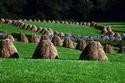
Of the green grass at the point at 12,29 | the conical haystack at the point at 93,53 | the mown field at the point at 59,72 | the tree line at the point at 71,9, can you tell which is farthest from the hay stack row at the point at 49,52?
the tree line at the point at 71,9

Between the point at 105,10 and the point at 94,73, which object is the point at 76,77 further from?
the point at 105,10

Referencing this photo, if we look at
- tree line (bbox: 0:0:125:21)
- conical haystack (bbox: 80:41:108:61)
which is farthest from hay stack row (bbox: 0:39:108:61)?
tree line (bbox: 0:0:125:21)

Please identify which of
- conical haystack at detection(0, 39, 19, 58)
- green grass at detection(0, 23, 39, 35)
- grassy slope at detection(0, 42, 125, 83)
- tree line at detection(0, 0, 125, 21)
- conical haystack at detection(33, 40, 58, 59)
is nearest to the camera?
grassy slope at detection(0, 42, 125, 83)

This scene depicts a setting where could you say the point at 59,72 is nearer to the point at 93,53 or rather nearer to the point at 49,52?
the point at 93,53

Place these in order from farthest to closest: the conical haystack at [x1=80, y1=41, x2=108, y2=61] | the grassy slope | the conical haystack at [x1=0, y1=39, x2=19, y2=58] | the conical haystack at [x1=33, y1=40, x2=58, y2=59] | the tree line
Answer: the tree line < the conical haystack at [x1=33, y1=40, x2=58, y2=59] < the conical haystack at [x1=0, y1=39, x2=19, y2=58] < the conical haystack at [x1=80, y1=41, x2=108, y2=61] < the grassy slope

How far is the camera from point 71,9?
9506cm

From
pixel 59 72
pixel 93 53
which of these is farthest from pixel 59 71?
pixel 93 53

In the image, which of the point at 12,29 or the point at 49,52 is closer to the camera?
the point at 49,52

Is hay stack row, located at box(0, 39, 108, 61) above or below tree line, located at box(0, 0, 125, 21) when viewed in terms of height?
below

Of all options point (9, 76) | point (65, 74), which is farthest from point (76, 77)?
point (9, 76)

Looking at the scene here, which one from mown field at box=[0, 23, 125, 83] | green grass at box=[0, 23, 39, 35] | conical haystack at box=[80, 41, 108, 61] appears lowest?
mown field at box=[0, 23, 125, 83]

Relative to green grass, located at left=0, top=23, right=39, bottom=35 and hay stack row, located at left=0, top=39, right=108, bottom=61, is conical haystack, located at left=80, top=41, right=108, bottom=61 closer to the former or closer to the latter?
hay stack row, located at left=0, top=39, right=108, bottom=61

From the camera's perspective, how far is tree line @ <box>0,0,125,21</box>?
93.9 meters

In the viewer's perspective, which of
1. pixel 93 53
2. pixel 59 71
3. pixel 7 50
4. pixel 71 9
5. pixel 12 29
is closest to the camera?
pixel 59 71
